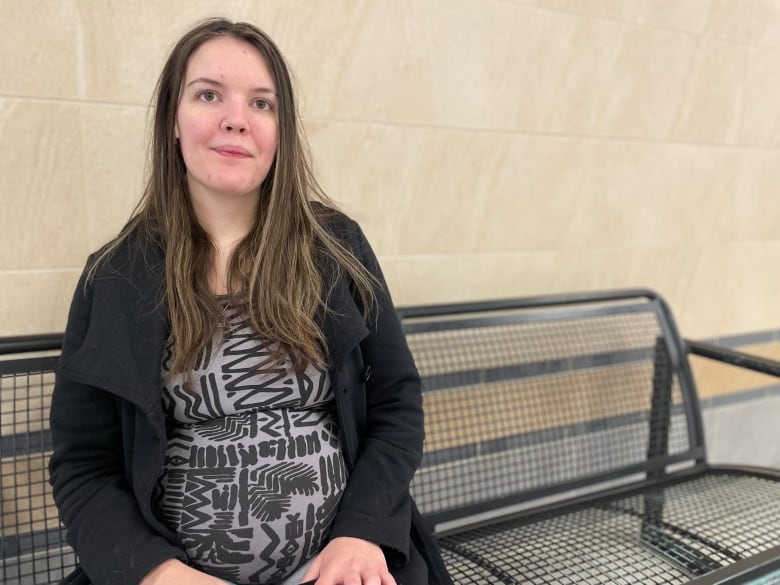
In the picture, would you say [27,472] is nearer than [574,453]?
Yes

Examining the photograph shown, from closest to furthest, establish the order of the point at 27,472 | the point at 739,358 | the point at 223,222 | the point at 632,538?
the point at 223,222
the point at 27,472
the point at 632,538
the point at 739,358

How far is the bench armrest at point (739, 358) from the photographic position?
1.94 metres

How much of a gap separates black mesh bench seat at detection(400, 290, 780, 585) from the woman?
0.48m

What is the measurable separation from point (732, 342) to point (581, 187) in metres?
1.17

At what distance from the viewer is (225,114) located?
48.6 inches

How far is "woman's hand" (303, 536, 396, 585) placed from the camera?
1.14 m

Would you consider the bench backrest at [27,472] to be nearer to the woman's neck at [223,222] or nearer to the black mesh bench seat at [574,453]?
the woman's neck at [223,222]

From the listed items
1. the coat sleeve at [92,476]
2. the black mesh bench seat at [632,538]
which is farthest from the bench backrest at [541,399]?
the coat sleeve at [92,476]

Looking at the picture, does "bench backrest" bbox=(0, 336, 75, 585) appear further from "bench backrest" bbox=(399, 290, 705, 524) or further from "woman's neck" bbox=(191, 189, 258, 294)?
"bench backrest" bbox=(399, 290, 705, 524)

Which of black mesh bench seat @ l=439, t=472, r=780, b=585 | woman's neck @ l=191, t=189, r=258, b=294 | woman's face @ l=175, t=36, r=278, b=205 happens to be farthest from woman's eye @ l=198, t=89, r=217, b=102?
black mesh bench seat @ l=439, t=472, r=780, b=585

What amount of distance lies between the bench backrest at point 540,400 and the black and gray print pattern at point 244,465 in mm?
638

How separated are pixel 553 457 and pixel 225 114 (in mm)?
1546

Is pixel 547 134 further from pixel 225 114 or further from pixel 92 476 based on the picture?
pixel 92 476

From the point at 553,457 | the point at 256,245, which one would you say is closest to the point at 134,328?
the point at 256,245
